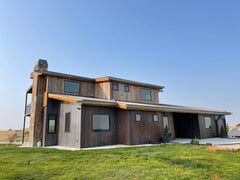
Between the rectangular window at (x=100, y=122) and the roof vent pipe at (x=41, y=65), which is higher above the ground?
the roof vent pipe at (x=41, y=65)

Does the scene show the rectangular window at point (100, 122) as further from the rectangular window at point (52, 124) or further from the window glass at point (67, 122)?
the rectangular window at point (52, 124)

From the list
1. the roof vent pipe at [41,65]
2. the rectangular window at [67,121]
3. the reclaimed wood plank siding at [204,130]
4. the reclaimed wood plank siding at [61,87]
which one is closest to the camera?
the rectangular window at [67,121]

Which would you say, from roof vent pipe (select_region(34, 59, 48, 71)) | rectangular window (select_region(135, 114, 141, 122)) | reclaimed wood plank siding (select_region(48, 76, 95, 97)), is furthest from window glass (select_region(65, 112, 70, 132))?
roof vent pipe (select_region(34, 59, 48, 71))

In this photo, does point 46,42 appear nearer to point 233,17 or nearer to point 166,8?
point 166,8

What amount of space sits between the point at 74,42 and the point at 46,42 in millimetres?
2614

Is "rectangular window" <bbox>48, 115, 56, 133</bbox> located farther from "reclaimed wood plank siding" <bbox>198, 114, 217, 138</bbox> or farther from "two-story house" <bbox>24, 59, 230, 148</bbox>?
"reclaimed wood plank siding" <bbox>198, 114, 217, 138</bbox>

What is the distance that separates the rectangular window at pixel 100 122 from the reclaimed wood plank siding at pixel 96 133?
20 cm

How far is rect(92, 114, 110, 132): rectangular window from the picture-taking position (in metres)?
9.85

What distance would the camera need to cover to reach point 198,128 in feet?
46.7

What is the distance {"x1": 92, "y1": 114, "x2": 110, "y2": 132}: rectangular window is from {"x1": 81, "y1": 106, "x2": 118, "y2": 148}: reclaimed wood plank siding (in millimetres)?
196

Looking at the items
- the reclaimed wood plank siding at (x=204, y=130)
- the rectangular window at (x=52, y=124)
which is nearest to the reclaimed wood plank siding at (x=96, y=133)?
the rectangular window at (x=52, y=124)

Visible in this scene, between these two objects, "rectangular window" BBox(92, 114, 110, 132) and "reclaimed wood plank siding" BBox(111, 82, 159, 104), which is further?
"reclaimed wood plank siding" BBox(111, 82, 159, 104)

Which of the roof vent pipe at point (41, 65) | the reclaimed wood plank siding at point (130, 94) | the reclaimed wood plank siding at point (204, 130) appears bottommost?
the reclaimed wood plank siding at point (204, 130)

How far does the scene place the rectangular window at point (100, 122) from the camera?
9854 mm
